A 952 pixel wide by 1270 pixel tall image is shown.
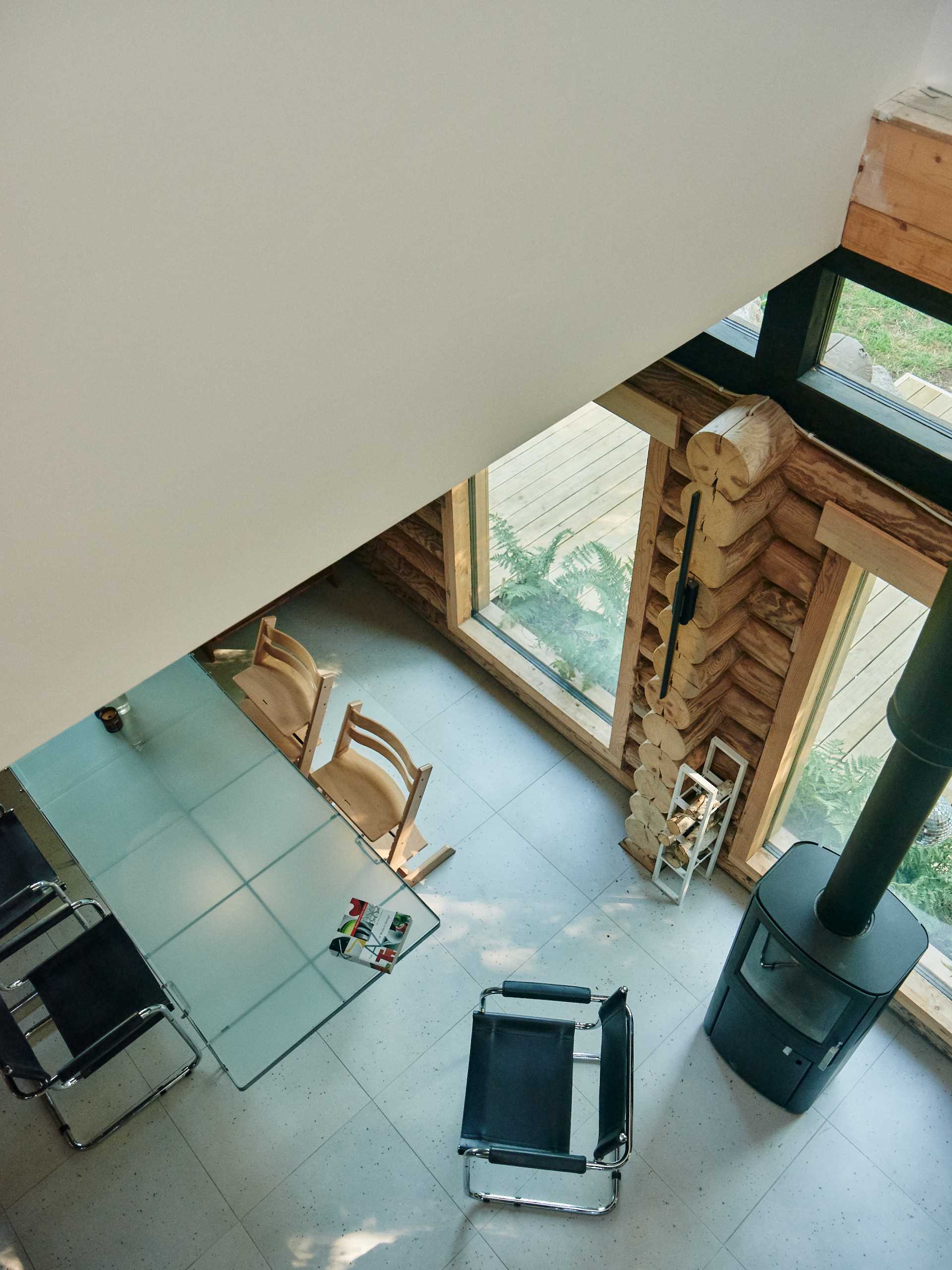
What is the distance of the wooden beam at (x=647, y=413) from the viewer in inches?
131

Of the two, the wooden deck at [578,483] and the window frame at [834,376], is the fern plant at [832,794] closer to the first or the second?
the wooden deck at [578,483]

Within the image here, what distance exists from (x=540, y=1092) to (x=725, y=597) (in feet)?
6.42

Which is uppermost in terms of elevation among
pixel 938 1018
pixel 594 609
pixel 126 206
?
pixel 126 206

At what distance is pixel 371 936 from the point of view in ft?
11.9

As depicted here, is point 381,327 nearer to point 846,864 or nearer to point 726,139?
point 726,139

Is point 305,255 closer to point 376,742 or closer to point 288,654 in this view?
point 376,742

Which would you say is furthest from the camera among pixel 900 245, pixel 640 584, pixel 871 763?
pixel 640 584

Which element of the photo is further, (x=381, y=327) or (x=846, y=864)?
(x=846, y=864)

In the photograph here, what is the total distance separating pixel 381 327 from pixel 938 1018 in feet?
12.6

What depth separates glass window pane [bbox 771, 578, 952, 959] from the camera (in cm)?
336

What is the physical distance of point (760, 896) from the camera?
3.40 metres

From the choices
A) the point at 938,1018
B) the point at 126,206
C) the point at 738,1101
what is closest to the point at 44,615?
the point at 126,206

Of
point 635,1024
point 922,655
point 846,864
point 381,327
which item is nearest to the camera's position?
point 381,327

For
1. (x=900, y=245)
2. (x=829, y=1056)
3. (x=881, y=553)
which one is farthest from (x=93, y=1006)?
(x=900, y=245)
